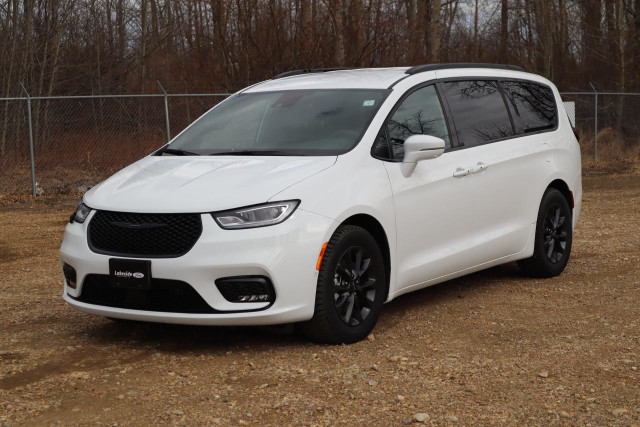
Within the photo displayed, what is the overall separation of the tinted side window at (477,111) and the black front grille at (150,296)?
8.22 ft

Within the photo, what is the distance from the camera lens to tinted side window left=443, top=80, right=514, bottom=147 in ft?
22.6

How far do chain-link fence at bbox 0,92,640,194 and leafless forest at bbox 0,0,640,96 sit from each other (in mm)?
1690

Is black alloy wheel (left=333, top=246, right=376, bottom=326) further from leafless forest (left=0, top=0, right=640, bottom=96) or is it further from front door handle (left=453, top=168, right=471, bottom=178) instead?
leafless forest (left=0, top=0, right=640, bottom=96)

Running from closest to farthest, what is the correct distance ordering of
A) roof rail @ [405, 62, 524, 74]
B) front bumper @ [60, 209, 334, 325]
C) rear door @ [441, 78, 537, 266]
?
1. front bumper @ [60, 209, 334, 325]
2. roof rail @ [405, 62, 524, 74]
3. rear door @ [441, 78, 537, 266]

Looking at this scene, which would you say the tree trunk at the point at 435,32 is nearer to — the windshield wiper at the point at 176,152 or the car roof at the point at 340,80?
the car roof at the point at 340,80

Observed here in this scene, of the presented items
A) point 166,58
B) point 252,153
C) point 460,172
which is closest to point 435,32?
point 166,58

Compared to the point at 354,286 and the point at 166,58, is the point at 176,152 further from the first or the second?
the point at 166,58

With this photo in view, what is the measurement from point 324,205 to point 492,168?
6.58 feet

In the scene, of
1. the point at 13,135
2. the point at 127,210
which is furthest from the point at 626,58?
the point at 127,210

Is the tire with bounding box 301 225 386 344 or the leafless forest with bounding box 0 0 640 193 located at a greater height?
the leafless forest with bounding box 0 0 640 193

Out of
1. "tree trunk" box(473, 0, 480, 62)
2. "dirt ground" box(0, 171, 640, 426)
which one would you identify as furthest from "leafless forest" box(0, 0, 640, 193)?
"dirt ground" box(0, 171, 640, 426)

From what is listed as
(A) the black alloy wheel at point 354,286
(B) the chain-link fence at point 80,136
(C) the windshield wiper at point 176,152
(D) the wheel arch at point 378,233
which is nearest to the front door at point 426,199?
(D) the wheel arch at point 378,233

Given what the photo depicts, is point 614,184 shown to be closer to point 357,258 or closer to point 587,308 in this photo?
point 587,308

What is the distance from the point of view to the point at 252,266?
17.0 ft
